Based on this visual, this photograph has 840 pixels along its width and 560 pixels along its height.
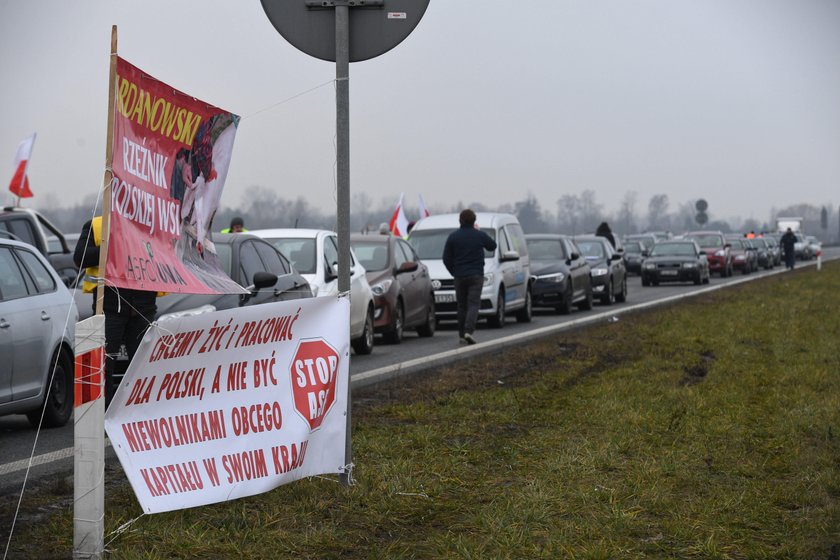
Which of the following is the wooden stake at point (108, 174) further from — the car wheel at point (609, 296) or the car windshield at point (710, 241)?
the car windshield at point (710, 241)

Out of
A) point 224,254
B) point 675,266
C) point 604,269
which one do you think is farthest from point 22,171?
point 675,266

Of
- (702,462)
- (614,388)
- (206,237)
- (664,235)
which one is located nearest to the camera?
(206,237)

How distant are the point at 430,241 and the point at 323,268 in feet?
23.4

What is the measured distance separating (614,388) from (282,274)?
3.92 meters

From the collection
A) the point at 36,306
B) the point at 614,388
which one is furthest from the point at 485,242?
the point at 36,306

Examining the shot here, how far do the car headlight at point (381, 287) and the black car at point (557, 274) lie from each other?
773 cm

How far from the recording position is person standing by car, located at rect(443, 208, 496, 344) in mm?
16953

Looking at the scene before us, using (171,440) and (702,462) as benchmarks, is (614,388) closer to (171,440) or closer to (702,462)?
(702,462)

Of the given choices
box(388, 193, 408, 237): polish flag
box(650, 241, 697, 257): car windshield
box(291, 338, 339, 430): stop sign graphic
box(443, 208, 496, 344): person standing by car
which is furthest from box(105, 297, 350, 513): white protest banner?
box(650, 241, 697, 257): car windshield

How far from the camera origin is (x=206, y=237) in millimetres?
6137

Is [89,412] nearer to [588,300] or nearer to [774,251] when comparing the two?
[588,300]

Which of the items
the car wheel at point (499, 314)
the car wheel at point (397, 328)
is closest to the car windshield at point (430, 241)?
the car wheel at point (499, 314)

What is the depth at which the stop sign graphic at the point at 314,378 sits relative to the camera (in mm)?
6203

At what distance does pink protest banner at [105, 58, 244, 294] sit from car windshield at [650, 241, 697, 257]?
122ft
